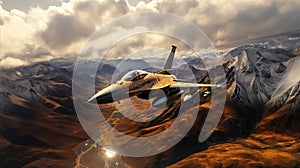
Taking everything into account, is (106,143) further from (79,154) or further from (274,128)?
(274,128)

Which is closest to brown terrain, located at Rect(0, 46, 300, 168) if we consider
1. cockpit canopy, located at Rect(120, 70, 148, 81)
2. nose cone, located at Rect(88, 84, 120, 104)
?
cockpit canopy, located at Rect(120, 70, 148, 81)

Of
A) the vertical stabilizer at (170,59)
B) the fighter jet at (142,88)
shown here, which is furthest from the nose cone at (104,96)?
the vertical stabilizer at (170,59)

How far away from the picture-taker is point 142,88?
37531 millimetres

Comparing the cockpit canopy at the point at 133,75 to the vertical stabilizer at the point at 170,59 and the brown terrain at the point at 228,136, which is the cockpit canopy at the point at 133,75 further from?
the brown terrain at the point at 228,136

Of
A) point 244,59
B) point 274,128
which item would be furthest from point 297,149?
point 244,59

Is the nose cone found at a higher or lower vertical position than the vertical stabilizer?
lower

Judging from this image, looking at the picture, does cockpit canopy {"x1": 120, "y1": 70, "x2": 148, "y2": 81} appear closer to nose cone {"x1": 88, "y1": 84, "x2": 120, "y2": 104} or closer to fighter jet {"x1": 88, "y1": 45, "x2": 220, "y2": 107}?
fighter jet {"x1": 88, "y1": 45, "x2": 220, "y2": 107}

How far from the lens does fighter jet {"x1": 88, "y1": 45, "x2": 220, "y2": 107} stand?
3216 centimetres

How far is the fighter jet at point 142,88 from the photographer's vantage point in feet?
105

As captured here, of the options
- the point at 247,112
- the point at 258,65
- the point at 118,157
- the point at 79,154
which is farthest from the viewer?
the point at 258,65

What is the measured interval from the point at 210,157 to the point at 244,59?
11502cm

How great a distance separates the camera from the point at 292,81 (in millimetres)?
171125

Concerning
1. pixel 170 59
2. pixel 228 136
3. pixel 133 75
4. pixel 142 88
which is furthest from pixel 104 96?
pixel 228 136

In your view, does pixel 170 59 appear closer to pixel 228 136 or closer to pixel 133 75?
Result: pixel 133 75
